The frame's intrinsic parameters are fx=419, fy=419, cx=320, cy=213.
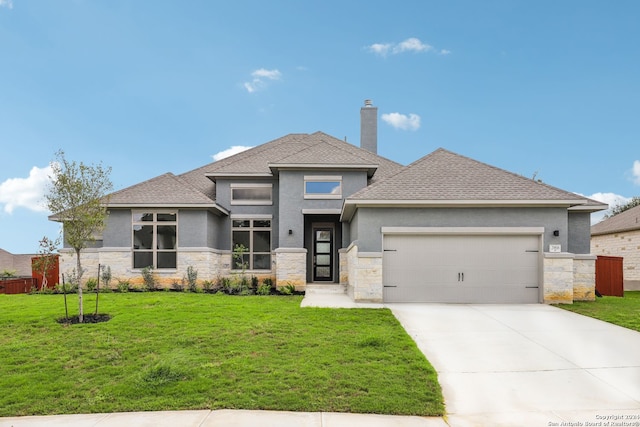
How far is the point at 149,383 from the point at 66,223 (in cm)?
633

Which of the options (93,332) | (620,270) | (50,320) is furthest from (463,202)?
(50,320)

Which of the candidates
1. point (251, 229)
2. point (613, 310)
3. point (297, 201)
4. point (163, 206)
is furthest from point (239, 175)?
point (613, 310)

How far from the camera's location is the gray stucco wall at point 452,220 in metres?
12.8

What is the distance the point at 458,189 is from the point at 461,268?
2436 mm

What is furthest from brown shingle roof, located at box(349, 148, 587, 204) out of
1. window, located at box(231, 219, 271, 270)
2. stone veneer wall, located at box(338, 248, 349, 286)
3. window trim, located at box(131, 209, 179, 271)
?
window trim, located at box(131, 209, 179, 271)

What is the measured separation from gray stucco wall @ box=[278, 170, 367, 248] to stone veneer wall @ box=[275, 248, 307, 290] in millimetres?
378

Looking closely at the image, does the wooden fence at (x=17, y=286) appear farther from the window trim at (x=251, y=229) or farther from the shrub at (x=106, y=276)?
the window trim at (x=251, y=229)

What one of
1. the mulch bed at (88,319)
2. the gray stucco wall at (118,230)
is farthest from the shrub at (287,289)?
the mulch bed at (88,319)

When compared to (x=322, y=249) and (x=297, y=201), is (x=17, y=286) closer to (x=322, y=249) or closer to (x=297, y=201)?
(x=297, y=201)

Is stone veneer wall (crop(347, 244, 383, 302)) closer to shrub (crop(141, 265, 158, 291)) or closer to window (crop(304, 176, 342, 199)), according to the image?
window (crop(304, 176, 342, 199))

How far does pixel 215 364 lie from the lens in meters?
6.67

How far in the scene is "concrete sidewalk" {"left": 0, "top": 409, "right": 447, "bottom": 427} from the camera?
4.81 m

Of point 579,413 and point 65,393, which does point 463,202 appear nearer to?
point 579,413

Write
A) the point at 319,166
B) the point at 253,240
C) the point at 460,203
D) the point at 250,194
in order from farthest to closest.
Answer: the point at 250,194 < the point at 253,240 < the point at 319,166 < the point at 460,203
